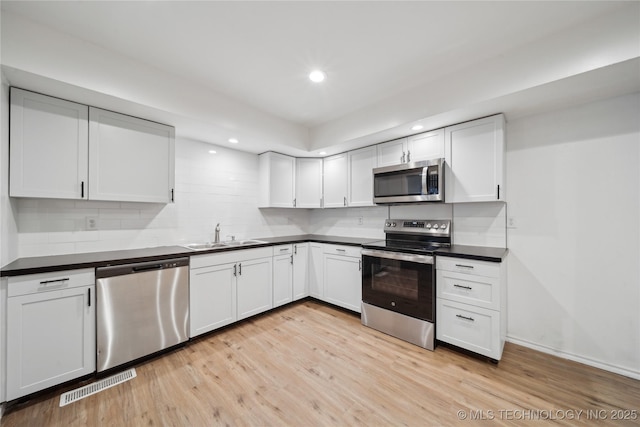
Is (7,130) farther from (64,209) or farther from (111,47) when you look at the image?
(111,47)

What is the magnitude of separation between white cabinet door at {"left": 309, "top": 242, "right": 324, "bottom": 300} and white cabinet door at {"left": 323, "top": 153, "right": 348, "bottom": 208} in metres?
0.71

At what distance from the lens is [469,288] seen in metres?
2.26

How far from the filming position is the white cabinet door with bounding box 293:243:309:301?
351cm

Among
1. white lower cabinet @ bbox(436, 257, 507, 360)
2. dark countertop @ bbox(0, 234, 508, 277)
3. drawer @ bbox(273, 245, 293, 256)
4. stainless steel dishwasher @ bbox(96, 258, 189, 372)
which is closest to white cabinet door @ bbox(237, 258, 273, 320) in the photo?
drawer @ bbox(273, 245, 293, 256)

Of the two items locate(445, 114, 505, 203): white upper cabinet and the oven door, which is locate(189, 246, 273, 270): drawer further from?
locate(445, 114, 505, 203): white upper cabinet

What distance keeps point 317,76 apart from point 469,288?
2.50 m

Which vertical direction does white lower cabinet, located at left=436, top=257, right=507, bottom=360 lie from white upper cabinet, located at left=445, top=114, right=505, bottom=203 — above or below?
below

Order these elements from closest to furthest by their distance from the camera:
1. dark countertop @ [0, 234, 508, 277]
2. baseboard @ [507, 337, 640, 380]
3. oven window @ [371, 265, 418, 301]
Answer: dark countertop @ [0, 234, 508, 277] → baseboard @ [507, 337, 640, 380] → oven window @ [371, 265, 418, 301]

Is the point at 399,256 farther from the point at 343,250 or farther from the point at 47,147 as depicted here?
the point at 47,147

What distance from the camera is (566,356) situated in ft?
7.34

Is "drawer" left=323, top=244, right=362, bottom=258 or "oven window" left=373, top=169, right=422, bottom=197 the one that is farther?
"drawer" left=323, top=244, right=362, bottom=258

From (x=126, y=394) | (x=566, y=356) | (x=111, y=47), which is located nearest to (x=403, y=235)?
(x=566, y=356)

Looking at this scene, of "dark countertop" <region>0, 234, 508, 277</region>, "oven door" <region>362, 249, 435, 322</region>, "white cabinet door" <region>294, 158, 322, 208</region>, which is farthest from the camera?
"white cabinet door" <region>294, 158, 322, 208</region>

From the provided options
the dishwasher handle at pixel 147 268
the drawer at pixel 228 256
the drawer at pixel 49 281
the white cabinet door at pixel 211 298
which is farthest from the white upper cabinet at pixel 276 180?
the drawer at pixel 49 281
